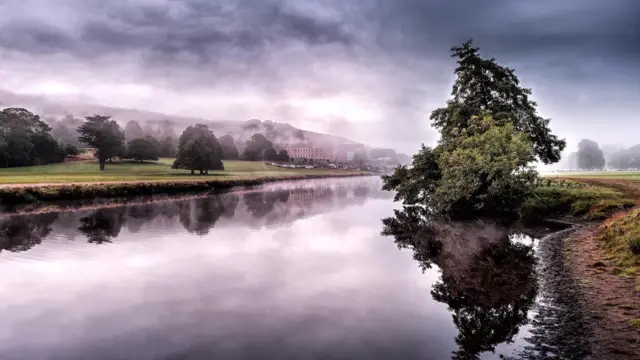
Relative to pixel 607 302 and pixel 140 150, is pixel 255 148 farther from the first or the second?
pixel 607 302

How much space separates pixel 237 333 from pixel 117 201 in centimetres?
4369

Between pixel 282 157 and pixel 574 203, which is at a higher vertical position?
pixel 282 157

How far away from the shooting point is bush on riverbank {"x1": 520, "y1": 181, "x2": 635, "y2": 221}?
3065 centimetres

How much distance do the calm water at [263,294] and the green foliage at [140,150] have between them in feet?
299

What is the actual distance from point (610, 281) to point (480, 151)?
21849mm

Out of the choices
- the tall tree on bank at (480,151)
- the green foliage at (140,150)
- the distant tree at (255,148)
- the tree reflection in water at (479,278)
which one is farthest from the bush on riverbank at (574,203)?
the distant tree at (255,148)

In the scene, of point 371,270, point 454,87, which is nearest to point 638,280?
point 371,270

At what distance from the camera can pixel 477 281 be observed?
16.4 m

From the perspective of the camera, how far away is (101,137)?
9881 cm

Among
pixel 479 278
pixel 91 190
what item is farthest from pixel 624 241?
pixel 91 190

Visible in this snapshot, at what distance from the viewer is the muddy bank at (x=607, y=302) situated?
372 inches

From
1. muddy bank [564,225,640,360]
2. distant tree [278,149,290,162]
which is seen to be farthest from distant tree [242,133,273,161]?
muddy bank [564,225,640,360]

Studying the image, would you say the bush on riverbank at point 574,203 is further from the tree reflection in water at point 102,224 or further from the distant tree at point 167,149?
the distant tree at point 167,149

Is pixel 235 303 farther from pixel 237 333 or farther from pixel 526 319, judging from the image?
pixel 526 319
